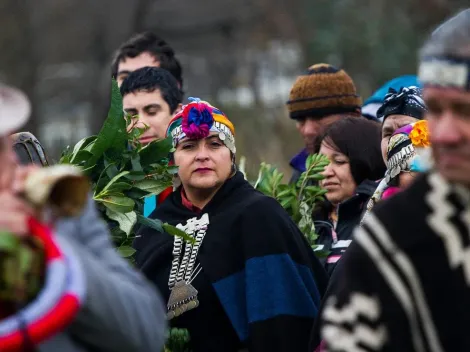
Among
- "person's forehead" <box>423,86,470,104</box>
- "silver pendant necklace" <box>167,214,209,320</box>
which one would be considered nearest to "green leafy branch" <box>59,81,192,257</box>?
"silver pendant necklace" <box>167,214,209,320</box>

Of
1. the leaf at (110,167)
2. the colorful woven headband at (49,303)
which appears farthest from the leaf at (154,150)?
the colorful woven headband at (49,303)

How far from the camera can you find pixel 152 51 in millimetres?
9039

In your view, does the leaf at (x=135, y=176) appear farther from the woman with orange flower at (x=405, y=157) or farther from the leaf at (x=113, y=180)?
the woman with orange flower at (x=405, y=157)

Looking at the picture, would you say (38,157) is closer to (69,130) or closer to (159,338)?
(159,338)

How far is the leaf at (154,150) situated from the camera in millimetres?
6777

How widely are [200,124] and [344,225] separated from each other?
1.18 m

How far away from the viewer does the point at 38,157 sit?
19.9 ft

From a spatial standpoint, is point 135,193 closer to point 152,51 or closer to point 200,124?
point 200,124

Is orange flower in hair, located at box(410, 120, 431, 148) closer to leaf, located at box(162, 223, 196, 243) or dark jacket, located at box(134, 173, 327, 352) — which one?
dark jacket, located at box(134, 173, 327, 352)

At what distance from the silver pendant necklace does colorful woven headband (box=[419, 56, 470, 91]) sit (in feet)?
9.43

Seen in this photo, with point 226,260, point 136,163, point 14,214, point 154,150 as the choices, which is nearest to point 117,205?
point 136,163

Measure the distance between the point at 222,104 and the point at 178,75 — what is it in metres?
15.1

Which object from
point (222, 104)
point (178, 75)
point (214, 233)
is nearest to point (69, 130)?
→ point (222, 104)

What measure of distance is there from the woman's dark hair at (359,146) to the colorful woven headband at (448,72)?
3.88 m
